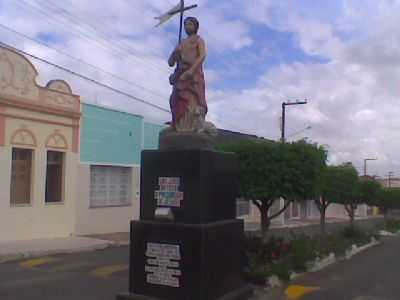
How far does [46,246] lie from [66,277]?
5390 millimetres

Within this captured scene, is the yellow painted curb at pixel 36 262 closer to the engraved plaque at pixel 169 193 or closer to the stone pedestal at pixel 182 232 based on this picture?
the stone pedestal at pixel 182 232

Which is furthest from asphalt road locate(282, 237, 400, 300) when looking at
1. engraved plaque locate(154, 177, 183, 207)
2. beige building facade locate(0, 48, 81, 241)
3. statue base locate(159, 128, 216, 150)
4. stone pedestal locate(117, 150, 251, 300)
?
beige building facade locate(0, 48, 81, 241)

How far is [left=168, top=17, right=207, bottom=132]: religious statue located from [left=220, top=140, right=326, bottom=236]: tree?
454 cm

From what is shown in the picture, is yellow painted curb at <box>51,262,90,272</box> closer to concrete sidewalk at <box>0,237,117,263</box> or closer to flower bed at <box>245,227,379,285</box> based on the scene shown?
concrete sidewalk at <box>0,237,117,263</box>

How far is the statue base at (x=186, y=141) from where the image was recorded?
7863mm

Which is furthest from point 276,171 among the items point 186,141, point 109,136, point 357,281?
point 109,136

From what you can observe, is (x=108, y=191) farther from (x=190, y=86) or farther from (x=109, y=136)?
(x=190, y=86)

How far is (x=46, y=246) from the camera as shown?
16.5 meters

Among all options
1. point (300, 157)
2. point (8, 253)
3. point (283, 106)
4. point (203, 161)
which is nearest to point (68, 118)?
point (8, 253)

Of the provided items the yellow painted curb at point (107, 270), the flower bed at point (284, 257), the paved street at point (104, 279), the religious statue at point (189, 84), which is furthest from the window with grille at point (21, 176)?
the religious statue at point (189, 84)

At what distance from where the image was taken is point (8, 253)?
14547mm

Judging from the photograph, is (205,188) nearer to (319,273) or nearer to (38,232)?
(319,273)

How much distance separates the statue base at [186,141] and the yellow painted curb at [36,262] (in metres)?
6.66

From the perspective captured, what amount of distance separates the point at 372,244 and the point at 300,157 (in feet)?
29.4
